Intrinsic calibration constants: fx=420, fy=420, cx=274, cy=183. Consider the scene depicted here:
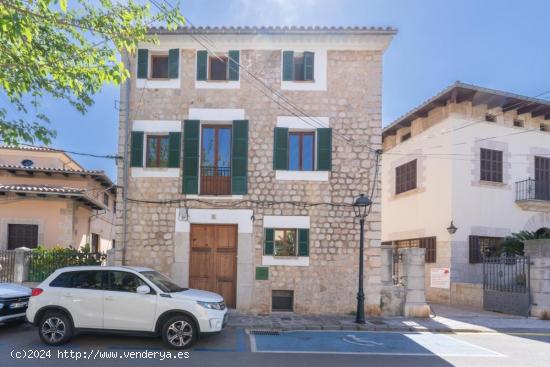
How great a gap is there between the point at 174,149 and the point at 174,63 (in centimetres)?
280

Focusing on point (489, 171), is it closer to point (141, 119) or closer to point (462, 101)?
point (462, 101)

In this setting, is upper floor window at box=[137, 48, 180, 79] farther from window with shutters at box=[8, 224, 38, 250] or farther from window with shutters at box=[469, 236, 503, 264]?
window with shutters at box=[469, 236, 503, 264]

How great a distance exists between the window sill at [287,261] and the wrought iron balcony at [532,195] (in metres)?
10.9

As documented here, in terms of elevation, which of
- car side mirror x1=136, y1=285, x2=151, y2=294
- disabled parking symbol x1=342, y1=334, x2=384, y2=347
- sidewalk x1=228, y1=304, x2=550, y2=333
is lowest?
sidewalk x1=228, y1=304, x2=550, y2=333

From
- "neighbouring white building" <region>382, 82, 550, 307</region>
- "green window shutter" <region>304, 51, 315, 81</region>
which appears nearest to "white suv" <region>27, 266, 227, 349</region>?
"green window shutter" <region>304, 51, 315, 81</region>

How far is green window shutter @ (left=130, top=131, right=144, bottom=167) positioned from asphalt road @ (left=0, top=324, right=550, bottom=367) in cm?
541

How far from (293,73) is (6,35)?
331 inches

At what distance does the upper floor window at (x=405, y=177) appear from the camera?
66.8 ft

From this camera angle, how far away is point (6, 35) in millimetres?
6871

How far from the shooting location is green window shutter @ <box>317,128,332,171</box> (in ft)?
43.6

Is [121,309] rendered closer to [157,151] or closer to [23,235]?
[157,151]

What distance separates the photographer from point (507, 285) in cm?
1444

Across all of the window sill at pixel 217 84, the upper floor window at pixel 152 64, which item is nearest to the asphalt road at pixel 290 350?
the window sill at pixel 217 84

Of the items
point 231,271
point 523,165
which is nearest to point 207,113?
point 231,271
